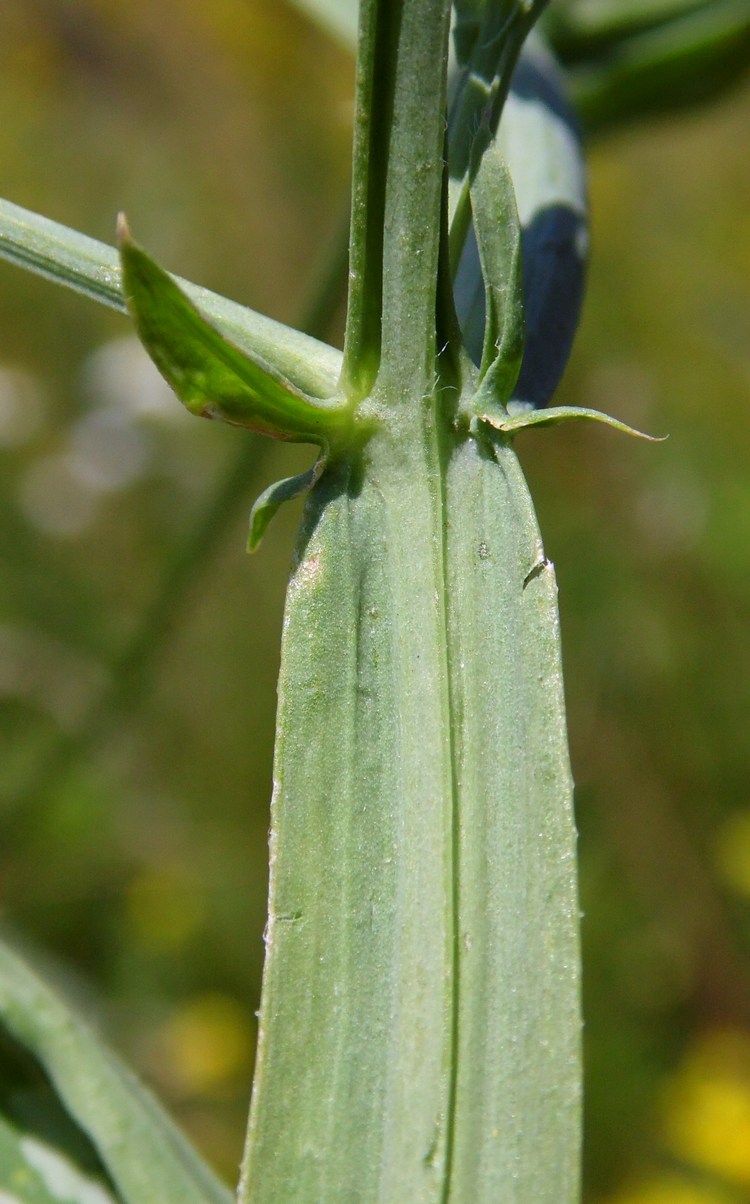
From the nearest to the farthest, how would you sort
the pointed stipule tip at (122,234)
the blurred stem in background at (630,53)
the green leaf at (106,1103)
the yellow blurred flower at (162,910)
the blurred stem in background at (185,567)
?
the pointed stipule tip at (122,234)
the green leaf at (106,1103)
the blurred stem in background at (630,53)
the blurred stem in background at (185,567)
the yellow blurred flower at (162,910)

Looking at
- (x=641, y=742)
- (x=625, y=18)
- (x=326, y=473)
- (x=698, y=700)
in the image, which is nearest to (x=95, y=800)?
(x=641, y=742)

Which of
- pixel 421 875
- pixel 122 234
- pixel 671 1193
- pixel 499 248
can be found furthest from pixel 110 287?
pixel 671 1193

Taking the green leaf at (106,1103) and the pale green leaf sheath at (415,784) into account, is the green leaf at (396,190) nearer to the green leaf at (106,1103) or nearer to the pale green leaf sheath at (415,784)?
the pale green leaf sheath at (415,784)

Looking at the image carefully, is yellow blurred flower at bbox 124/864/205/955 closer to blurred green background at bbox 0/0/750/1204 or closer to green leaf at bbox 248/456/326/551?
blurred green background at bbox 0/0/750/1204

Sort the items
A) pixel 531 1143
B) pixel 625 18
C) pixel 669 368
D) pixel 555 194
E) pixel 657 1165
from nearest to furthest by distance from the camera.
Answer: pixel 531 1143 < pixel 555 194 < pixel 625 18 < pixel 657 1165 < pixel 669 368

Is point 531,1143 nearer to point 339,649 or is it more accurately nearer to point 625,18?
point 339,649

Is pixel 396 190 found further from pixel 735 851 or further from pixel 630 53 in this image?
pixel 735 851

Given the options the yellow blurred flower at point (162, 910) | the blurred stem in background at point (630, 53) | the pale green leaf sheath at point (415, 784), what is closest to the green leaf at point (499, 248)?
the pale green leaf sheath at point (415, 784)
